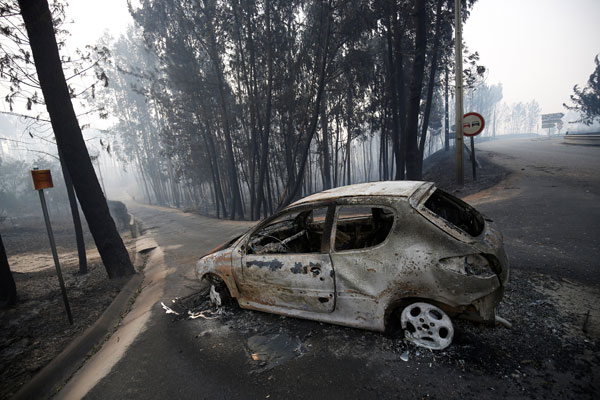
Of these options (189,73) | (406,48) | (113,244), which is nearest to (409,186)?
(113,244)

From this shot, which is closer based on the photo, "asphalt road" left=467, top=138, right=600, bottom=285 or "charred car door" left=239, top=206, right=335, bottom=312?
"charred car door" left=239, top=206, right=335, bottom=312

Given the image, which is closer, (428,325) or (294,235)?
(428,325)

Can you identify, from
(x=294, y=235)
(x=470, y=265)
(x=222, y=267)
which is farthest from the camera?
(x=294, y=235)

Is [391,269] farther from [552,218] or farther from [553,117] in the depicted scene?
[553,117]

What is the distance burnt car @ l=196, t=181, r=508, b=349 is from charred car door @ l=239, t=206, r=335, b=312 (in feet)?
0.04

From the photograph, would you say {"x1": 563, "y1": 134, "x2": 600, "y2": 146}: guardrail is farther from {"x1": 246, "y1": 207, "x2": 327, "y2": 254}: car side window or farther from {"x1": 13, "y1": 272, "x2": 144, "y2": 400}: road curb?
{"x1": 13, "y1": 272, "x2": 144, "y2": 400}: road curb

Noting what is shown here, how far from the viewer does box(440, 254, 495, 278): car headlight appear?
7.68 feet

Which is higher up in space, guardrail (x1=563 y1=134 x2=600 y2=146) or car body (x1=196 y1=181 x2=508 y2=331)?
guardrail (x1=563 y1=134 x2=600 y2=146)

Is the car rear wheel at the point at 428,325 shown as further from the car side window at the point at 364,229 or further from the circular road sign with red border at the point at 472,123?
the circular road sign with red border at the point at 472,123

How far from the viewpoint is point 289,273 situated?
3.10 m

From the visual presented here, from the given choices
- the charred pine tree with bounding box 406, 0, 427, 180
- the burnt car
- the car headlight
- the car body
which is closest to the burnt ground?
the car body

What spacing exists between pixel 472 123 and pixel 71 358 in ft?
36.1

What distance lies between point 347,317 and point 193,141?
23766 millimetres

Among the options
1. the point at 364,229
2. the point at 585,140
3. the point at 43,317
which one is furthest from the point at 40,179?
the point at 585,140
